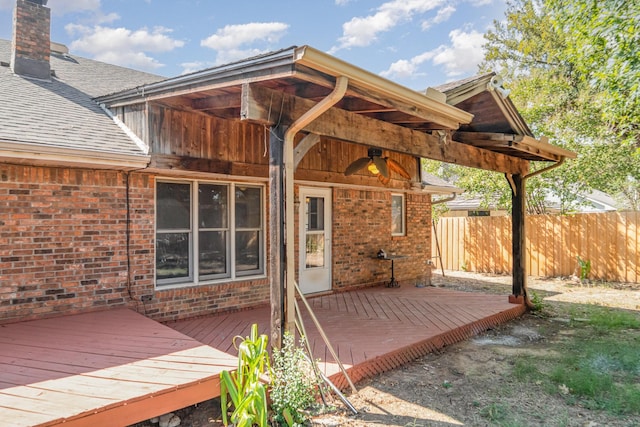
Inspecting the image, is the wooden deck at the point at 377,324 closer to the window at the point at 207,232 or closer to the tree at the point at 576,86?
the window at the point at 207,232

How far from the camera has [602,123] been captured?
1191 cm

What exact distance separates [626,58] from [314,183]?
5.58m

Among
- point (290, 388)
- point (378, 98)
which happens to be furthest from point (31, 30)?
point (290, 388)

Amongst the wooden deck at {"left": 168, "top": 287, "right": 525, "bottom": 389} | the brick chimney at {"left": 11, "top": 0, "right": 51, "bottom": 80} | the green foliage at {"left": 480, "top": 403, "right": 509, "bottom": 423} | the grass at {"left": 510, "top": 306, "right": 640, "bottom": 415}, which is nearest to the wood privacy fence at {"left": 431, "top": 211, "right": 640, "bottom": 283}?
the grass at {"left": 510, "top": 306, "right": 640, "bottom": 415}

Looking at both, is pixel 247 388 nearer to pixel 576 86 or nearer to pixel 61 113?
pixel 61 113

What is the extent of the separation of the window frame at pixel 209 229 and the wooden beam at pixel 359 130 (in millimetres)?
2396

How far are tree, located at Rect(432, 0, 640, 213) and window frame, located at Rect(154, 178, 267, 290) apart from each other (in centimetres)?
630

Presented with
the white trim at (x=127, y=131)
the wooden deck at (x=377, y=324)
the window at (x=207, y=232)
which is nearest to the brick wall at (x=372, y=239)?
the wooden deck at (x=377, y=324)

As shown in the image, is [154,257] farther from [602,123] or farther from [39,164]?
[602,123]

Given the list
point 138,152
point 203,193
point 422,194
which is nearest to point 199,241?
point 203,193

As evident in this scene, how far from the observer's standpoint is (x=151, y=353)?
3598 millimetres

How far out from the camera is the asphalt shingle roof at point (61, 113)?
Result: 4436mm

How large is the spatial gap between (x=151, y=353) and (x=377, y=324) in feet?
10.4

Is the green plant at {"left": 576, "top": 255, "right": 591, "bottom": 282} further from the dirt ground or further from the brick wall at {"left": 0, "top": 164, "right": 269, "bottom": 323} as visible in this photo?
the brick wall at {"left": 0, "top": 164, "right": 269, "bottom": 323}
